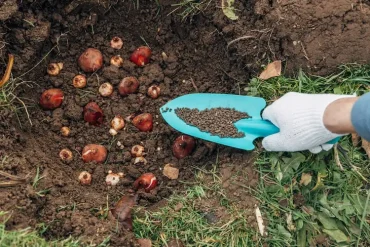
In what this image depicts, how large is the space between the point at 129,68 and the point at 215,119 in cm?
61

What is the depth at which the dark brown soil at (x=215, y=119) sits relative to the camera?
100 inches

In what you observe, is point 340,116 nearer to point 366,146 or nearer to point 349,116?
point 349,116

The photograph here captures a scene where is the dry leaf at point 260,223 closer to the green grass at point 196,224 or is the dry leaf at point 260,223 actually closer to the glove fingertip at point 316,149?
the green grass at point 196,224

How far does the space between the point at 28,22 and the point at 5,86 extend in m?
0.36

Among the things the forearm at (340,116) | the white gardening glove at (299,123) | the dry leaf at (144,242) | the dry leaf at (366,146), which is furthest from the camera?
the dry leaf at (366,146)

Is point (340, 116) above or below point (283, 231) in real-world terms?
above

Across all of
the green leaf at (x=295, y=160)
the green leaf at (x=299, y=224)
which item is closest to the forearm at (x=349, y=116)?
the green leaf at (x=295, y=160)

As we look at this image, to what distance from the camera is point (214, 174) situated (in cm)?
258

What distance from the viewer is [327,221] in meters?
2.50

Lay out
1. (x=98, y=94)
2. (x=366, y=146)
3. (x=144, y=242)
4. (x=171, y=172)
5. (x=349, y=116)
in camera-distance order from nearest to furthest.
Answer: (x=349, y=116)
(x=144, y=242)
(x=366, y=146)
(x=171, y=172)
(x=98, y=94)

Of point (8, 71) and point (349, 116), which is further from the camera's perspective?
Answer: point (8, 71)

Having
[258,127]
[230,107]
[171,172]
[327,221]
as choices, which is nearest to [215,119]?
[230,107]

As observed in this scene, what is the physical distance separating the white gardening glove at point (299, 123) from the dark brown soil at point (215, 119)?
0.56 ft

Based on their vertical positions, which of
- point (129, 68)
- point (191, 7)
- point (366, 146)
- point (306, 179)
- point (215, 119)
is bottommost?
point (306, 179)
